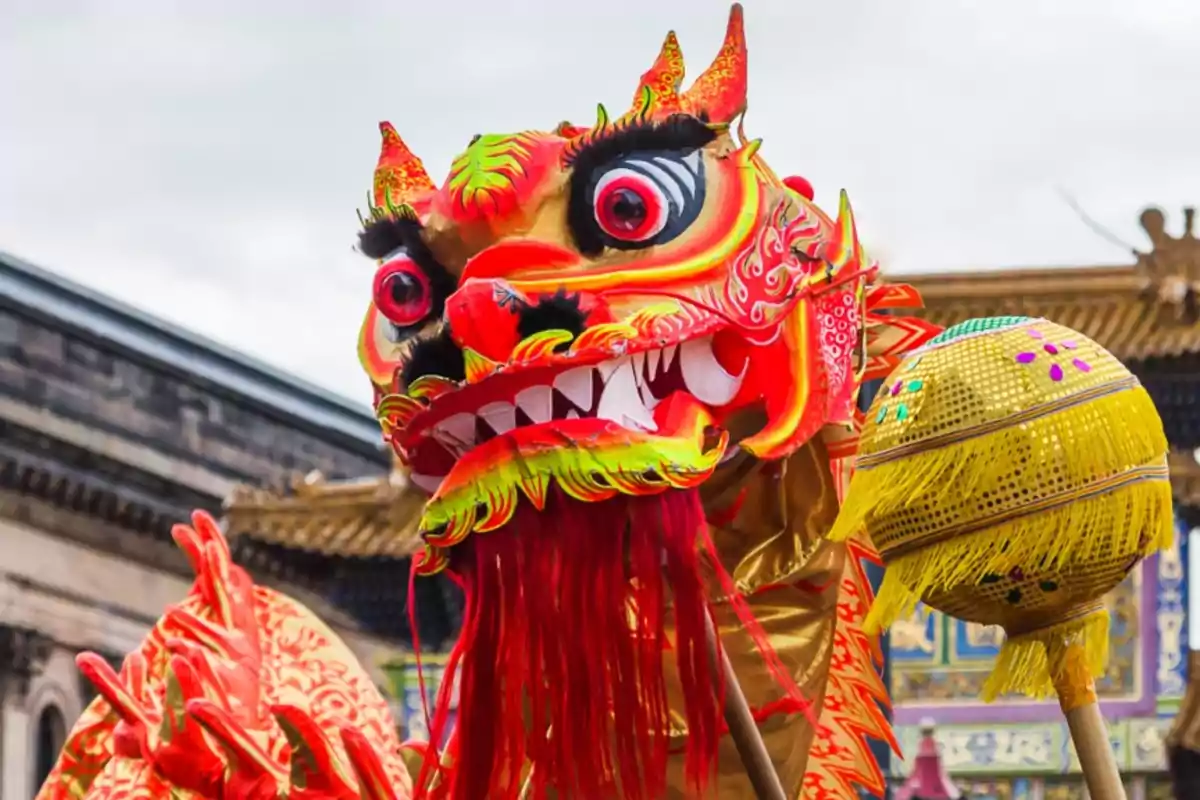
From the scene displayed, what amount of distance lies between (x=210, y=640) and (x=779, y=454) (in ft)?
5.00

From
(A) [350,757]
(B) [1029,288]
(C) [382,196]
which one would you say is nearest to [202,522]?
(A) [350,757]

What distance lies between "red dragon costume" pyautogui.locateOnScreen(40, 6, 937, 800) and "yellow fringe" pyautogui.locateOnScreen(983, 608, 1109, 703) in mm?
301

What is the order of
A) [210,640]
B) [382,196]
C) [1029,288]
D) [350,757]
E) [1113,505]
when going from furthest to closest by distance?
[1029,288], [210,640], [350,757], [382,196], [1113,505]

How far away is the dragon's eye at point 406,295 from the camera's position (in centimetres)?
372

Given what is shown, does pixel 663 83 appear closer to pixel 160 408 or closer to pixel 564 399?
pixel 564 399

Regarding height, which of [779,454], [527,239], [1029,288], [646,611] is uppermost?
[1029,288]

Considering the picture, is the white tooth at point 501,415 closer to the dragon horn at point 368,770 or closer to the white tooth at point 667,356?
the white tooth at point 667,356

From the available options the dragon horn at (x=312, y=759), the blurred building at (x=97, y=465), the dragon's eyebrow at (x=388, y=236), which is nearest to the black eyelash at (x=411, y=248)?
the dragon's eyebrow at (x=388, y=236)

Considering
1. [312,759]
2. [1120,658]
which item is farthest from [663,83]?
[1120,658]

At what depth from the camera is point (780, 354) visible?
3.71m

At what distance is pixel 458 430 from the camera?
355cm

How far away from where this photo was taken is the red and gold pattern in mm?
4480

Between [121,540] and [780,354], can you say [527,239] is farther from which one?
[121,540]

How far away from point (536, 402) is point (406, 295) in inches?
12.3
